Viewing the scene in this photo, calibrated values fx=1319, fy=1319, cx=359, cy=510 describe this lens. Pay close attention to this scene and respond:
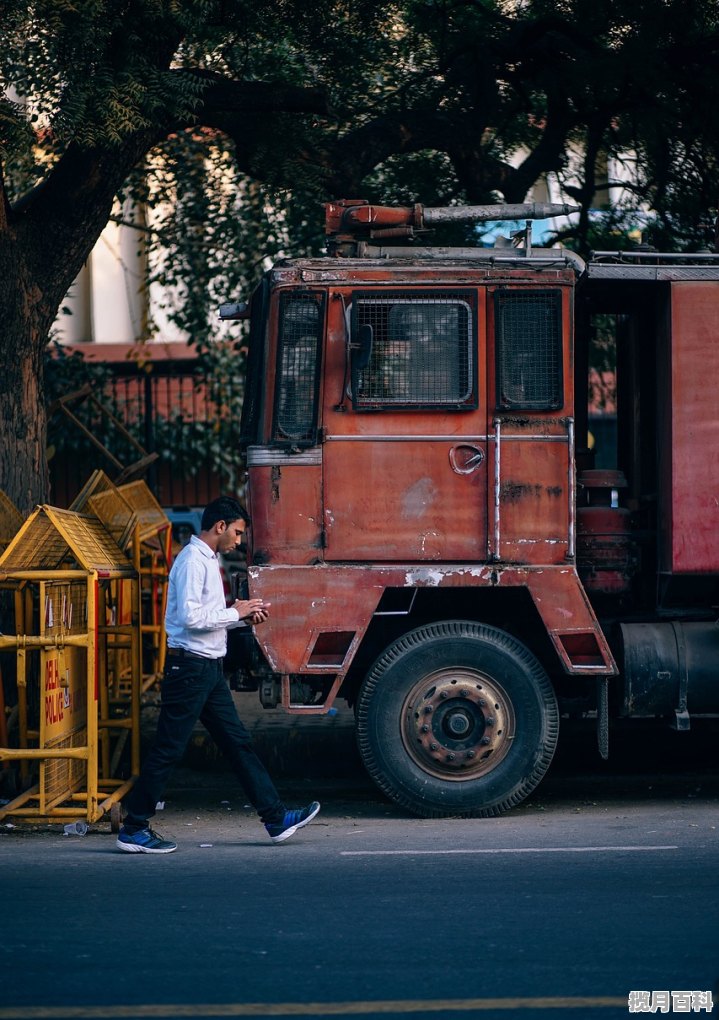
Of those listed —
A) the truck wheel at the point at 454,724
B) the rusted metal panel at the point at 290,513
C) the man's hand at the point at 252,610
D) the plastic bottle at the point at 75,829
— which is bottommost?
the plastic bottle at the point at 75,829

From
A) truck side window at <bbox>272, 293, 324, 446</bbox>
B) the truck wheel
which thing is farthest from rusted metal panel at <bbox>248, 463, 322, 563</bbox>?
the truck wheel

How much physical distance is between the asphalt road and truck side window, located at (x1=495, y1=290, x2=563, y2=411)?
7.87 ft

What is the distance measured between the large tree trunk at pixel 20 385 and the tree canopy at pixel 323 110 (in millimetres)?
14

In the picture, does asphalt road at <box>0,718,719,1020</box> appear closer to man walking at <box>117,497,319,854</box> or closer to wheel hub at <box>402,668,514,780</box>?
man walking at <box>117,497,319,854</box>

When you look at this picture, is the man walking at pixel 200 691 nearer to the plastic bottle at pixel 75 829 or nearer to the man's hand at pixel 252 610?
the man's hand at pixel 252 610

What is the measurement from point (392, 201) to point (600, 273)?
4.62 metres

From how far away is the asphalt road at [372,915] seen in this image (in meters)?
4.46

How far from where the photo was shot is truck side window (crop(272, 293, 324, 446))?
294 inches

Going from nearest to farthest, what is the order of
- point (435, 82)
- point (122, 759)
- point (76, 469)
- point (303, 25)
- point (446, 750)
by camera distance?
point (446, 750) < point (122, 759) < point (303, 25) < point (435, 82) < point (76, 469)

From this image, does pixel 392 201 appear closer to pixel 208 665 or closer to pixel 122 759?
pixel 122 759

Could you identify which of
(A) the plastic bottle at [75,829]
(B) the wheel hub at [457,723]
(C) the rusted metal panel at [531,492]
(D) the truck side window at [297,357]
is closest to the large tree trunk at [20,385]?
(D) the truck side window at [297,357]

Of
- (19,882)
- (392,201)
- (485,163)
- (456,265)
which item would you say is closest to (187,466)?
(392,201)

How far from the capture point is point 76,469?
54.4 feet

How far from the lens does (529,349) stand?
7.52 m
